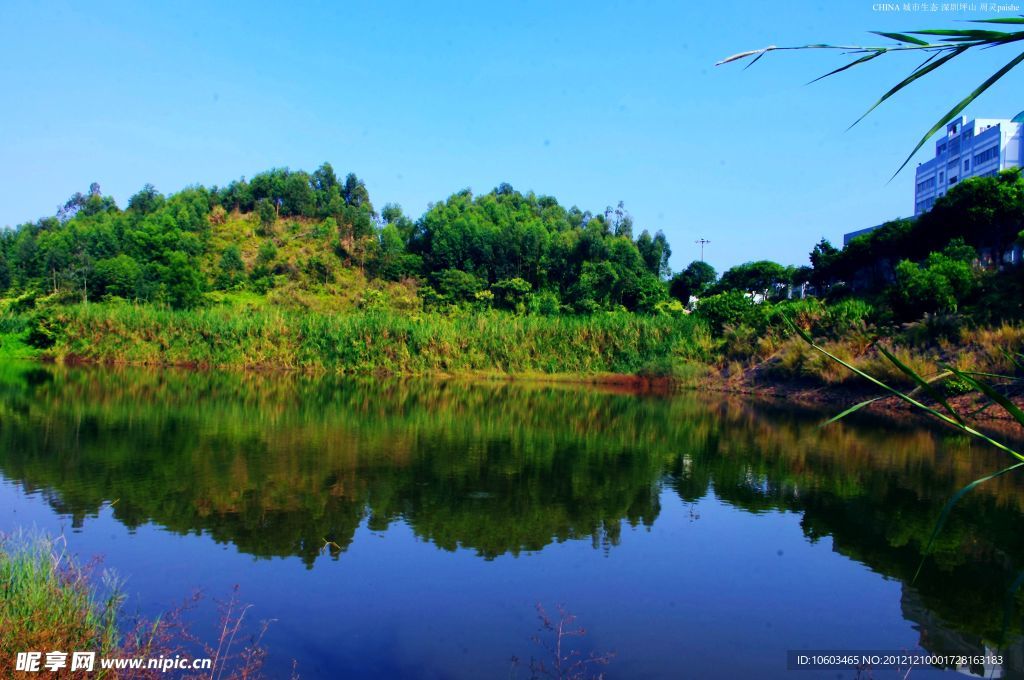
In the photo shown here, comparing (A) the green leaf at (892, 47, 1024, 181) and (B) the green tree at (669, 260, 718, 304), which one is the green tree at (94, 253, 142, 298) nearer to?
(B) the green tree at (669, 260, 718, 304)

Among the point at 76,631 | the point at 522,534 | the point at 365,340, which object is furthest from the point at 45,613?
the point at 365,340

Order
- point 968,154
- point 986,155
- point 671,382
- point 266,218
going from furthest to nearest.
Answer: point 968,154 < point 266,218 < point 986,155 < point 671,382

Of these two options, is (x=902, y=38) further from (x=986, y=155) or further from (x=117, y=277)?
(x=986, y=155)

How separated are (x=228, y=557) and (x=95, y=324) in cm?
2717

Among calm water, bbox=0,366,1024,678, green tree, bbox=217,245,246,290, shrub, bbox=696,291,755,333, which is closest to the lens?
calm water, bbox=0,366,1024,678

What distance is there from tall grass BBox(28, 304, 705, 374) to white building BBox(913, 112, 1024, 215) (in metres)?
22.0

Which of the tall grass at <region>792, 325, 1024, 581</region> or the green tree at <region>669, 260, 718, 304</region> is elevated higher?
the green tree at <region>669, 260, 718, 304</region>

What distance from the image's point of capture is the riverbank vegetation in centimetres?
2081

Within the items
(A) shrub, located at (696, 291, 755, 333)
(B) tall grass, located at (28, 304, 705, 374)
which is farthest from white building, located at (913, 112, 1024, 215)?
(B) tall grass, located at (28, 304, 705, 374)

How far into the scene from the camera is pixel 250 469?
9156 millimetres

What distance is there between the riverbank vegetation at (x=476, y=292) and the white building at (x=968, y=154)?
16690 millimetres

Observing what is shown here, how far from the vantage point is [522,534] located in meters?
6.96

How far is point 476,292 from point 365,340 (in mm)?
8887

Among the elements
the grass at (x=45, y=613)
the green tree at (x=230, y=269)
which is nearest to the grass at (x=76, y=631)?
the grass at (x=45, y=613)
